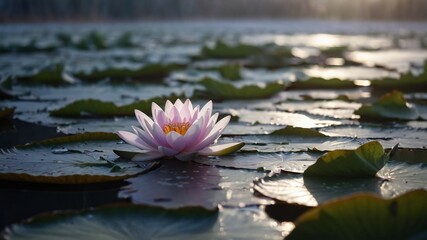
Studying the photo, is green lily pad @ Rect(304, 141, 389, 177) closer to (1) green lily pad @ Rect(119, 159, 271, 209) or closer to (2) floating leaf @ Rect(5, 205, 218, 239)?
(1) green lily pad @ Rect(119, 159, 271, 209)

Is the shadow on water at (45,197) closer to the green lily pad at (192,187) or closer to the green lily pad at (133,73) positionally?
the green lily pad at (192,187)

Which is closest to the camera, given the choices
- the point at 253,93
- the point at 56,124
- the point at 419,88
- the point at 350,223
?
the point at 350,223

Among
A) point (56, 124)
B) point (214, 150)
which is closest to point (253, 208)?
point (214, 150)

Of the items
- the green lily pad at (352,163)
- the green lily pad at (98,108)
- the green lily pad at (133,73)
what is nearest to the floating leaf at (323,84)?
the green lily pad at (133,73)

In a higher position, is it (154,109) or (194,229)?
(154,109)

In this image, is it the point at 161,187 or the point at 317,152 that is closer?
the point at 161,187

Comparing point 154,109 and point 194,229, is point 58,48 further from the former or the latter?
point 194,229
